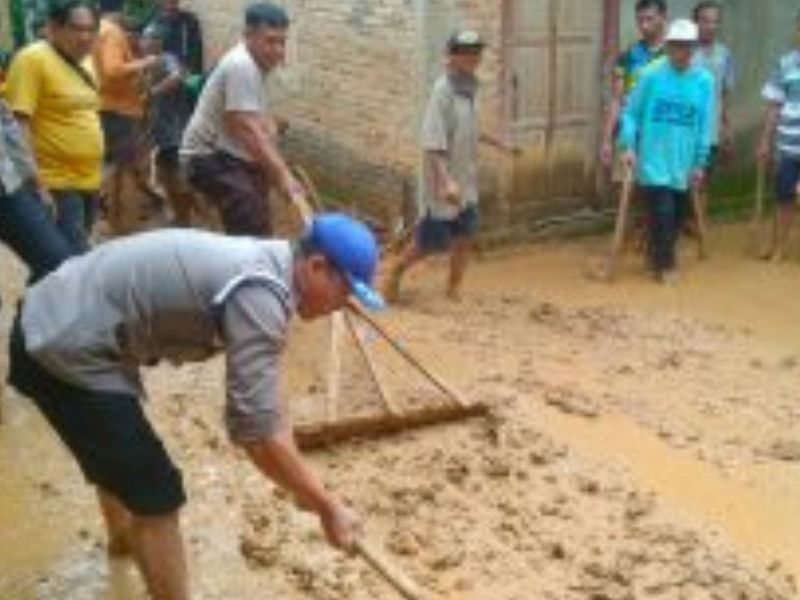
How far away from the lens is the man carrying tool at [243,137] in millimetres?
6324

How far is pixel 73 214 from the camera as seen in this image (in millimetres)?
6520

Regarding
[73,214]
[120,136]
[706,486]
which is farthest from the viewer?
[120,136]

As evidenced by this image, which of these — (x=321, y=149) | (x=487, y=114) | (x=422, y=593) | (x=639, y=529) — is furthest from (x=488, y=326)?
(x=422, y=593)

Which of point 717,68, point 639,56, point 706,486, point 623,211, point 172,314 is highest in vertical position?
point 639,56

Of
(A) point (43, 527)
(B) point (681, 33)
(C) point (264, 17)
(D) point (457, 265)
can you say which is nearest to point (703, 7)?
(B) point (681, 33)

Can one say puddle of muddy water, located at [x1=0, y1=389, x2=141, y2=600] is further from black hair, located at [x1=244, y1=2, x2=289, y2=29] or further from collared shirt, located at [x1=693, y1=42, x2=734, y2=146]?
collared shirt, located at [x1=693, y1=42, x2=734, y2=146]

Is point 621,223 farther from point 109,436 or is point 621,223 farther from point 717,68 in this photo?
point 109,436

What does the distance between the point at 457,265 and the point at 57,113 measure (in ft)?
9.29

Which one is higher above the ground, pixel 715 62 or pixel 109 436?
pixel 715 62

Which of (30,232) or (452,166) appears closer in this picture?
(30,232)

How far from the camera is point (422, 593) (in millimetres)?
3740

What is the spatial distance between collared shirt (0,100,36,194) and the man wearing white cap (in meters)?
4.39

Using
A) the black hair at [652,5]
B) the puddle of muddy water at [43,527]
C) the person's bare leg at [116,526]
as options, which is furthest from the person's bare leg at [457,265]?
the person's bare leg at [116,526]

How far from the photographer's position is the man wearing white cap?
8.57 m
